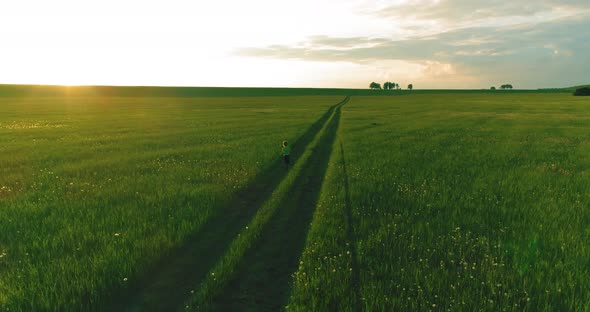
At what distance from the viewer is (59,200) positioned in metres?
10.7

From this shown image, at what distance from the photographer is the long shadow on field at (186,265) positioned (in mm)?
5750

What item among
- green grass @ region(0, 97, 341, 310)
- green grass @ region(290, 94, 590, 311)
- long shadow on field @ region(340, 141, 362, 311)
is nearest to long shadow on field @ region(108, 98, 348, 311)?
green grass @ region(0, 97, 341, 310)

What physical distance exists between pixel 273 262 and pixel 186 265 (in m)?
1.87

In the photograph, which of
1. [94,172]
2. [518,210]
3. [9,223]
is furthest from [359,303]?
[94,172]

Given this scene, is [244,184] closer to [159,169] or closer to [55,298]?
[159,169]

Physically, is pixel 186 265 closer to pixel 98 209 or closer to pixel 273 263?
pixel 273 263

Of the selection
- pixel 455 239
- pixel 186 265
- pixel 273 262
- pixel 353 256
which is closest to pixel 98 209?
pixel 186 265

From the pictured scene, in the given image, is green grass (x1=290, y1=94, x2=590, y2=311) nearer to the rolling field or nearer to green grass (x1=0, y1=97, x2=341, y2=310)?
the rolling field

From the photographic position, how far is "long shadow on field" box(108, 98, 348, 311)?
18.9ft

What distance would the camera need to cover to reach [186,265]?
6961 millimetres

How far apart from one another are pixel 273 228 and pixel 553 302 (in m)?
5.92

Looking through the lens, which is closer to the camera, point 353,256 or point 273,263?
point 273,263

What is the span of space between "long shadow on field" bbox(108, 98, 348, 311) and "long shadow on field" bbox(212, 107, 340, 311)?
75cm

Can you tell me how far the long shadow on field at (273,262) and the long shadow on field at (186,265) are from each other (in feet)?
2.44
